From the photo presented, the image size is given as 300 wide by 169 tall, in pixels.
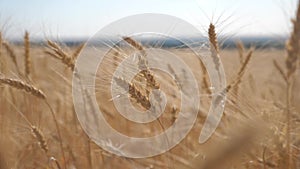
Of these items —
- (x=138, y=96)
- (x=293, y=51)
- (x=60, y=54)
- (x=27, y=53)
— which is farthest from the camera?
(x=27, y=53)

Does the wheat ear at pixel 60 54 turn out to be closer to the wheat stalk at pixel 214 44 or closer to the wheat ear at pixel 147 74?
the wheat ear at pixel 147 74

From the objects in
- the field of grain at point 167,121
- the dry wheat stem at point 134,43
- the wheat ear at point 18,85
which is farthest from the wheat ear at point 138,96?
the wheat ear at point 18,85

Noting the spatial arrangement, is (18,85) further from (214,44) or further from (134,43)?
(214,44)

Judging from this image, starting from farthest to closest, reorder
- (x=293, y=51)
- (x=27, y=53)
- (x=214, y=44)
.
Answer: (x=27, y=53)
(x=214, y=44)
(x=293, y=51)

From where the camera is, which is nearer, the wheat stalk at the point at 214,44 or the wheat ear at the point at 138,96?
the wheat ear at the point at 138,96

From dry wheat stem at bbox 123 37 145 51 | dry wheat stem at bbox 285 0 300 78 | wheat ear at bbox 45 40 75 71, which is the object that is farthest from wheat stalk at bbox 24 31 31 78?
dry wheat stem at bbox 285 0 300 78

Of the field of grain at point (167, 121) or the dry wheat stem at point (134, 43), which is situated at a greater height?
the dry wheat stem at point (134, 43)

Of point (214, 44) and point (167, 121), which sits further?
point (167, 121)

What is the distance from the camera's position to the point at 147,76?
94cm

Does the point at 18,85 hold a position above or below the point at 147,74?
below

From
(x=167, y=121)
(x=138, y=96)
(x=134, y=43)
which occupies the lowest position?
(x=167, y=121)

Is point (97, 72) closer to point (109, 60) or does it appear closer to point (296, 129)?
point (109, 60)

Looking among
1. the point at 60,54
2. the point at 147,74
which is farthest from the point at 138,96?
the point at 60,54

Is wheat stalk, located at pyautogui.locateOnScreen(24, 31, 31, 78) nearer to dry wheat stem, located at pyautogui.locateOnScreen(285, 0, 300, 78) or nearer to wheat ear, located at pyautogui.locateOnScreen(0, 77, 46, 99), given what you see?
wheat ear, located at pyautogui.locateOnScreen(0, 77, 46, 99)
